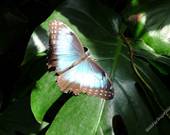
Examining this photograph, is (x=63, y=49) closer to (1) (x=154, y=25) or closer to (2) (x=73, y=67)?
(2) (x=73, y=67)

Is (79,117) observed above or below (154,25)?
below

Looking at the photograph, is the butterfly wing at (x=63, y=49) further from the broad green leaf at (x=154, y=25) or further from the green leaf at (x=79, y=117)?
the broad green leaf at (x=154, y=25)

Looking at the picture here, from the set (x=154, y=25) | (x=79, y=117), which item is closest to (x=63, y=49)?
(x=79, y=117)

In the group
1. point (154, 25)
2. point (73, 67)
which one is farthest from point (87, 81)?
point (154, 25)

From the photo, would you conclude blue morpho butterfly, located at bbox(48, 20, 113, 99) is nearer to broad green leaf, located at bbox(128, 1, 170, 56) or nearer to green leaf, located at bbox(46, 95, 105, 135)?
green leaf, located at bbox(46, 95, 105, 135)

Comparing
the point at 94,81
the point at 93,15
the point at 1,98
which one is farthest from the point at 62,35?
the point at 1,98

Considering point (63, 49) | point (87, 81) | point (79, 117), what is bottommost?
point (79, 117)

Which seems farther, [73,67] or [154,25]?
[154,25]
